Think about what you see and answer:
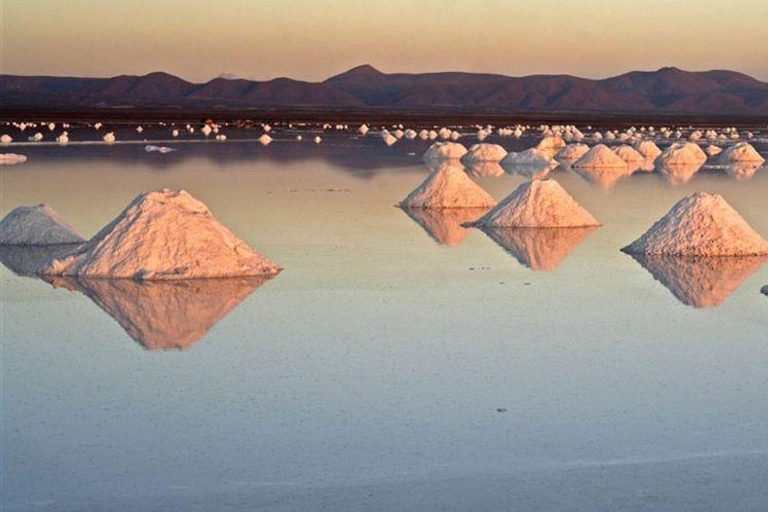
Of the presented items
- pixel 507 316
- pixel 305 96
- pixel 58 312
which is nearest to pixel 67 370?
pixel 58 312

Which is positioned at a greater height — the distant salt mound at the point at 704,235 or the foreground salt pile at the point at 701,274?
the distant salt mound at the point at 704,235

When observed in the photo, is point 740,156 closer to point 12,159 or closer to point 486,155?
point 486,155

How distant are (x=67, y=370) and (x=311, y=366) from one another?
1.43 meters

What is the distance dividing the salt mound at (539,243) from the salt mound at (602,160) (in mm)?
14976

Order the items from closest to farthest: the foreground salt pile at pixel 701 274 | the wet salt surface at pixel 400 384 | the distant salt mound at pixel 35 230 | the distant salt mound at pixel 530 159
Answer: the wet salt surface at pixel 400 384 < the foreground salt pile at pixel 701 274 < the distant salt mound at pixel 35 230 < the distant salt mound at pixel 530 159

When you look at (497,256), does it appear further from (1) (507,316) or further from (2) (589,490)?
(2) (589,490)

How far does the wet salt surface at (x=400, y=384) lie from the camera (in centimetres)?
537

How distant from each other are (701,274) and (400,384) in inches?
205

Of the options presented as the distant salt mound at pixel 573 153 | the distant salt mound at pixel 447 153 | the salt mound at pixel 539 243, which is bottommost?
the distant salt mound at pixel 447 153

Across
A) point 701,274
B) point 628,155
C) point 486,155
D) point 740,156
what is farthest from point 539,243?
point 740,156

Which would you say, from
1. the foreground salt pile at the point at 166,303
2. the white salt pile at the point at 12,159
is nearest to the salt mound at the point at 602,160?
the white salt pile at the point at 12,159

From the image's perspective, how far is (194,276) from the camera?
10.8 m

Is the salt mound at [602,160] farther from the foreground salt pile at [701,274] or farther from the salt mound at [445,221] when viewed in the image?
the foreground salt pile at [701,274]

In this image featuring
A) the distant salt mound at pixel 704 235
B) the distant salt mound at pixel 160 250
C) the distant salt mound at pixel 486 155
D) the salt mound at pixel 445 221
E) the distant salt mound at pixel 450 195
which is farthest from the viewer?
the distant salt mound at pixel 486 155
